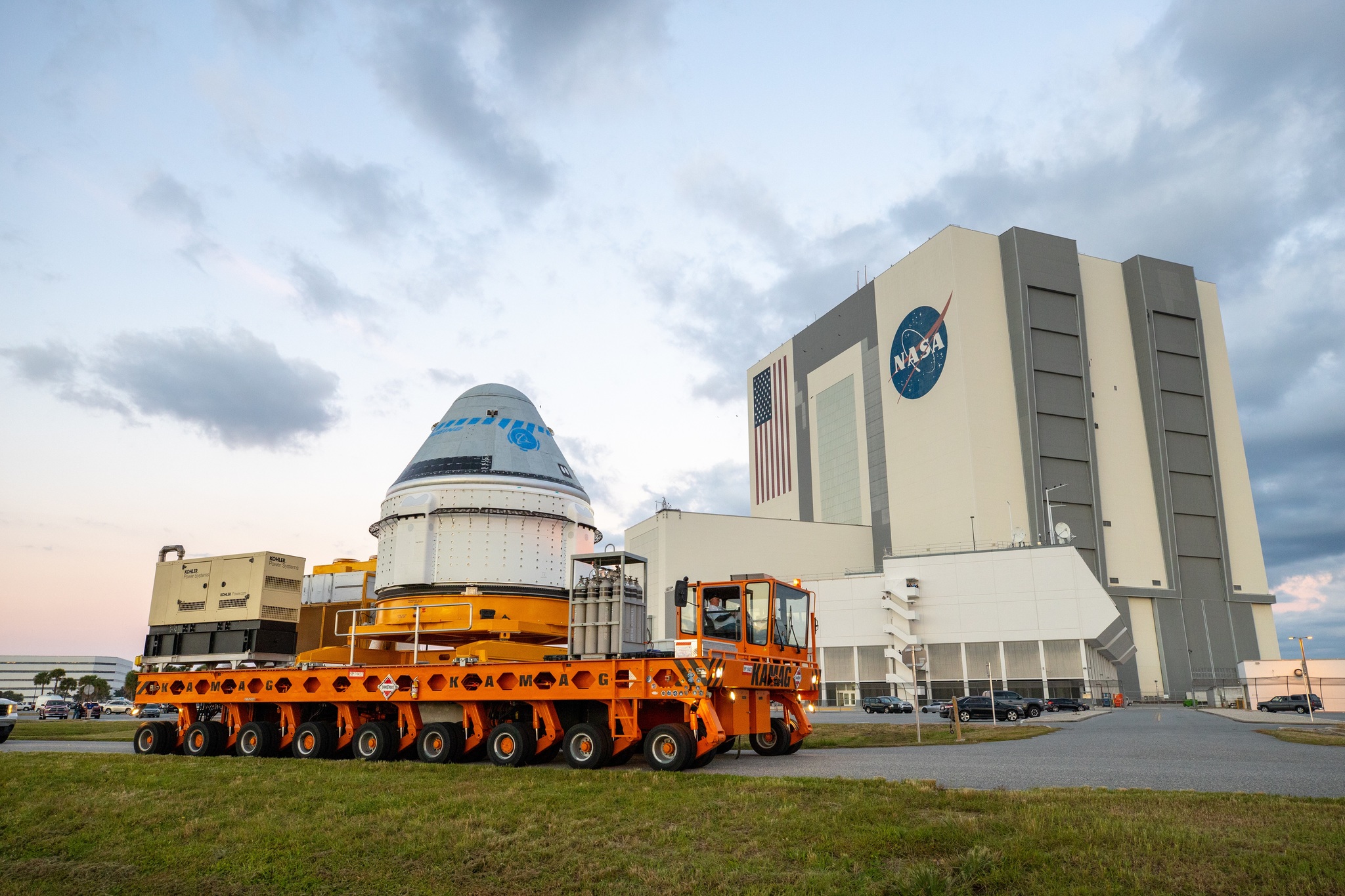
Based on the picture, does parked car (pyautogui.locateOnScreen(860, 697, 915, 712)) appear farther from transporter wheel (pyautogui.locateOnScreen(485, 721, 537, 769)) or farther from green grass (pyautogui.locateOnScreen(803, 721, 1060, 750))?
transporter wheel (pyautogui.locateOnScreen(485, 721, 537, 769))

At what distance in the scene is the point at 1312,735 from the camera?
923 inches

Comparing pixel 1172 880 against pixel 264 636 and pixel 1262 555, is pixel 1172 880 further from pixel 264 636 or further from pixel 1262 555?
pixel 1262 555

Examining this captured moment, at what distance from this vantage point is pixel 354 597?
26.6 m

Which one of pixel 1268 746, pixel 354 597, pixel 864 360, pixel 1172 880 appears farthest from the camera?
pixel 864 360


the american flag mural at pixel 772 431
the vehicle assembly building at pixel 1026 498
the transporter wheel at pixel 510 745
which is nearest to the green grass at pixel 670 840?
the transporter wheel at pixel 510 745

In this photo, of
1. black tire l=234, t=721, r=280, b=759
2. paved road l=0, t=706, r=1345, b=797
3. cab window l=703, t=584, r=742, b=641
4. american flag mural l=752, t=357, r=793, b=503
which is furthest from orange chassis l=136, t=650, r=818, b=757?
american flag mural l=752, t=357, r=793, b=503

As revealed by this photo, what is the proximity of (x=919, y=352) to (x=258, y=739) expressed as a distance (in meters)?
66.4

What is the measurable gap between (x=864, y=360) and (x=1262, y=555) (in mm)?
39560

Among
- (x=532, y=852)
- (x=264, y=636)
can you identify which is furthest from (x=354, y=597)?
(x=532, y=852)

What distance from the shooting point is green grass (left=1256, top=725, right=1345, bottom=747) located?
21.3 metres

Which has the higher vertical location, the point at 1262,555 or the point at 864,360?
the point at 864,360

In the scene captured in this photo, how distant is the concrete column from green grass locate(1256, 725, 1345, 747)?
3146cm

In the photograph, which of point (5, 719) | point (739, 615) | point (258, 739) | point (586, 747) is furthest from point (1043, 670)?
point (5, 719)

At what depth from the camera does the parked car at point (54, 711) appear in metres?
57.2
